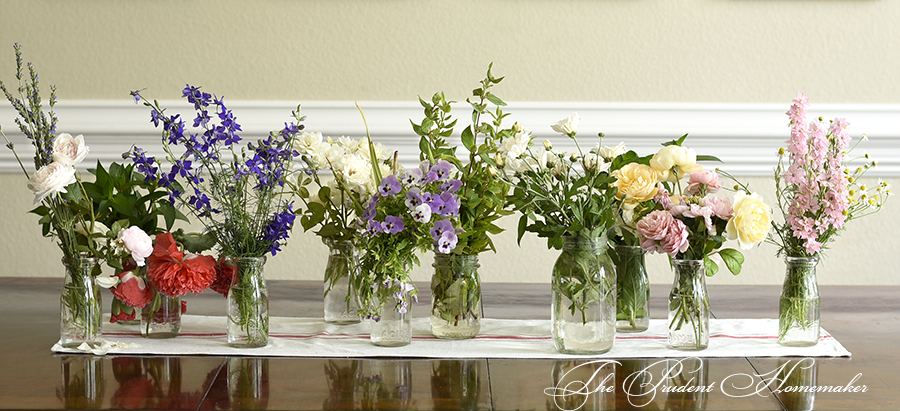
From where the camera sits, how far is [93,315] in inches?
40.7

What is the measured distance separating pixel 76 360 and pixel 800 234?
97 cm

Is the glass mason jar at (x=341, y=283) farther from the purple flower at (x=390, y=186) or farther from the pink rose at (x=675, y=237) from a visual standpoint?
the pink rose at (x=675, y=237)

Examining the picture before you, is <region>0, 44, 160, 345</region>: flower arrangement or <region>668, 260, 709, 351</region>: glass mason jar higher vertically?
<region>0, 44, 160, 345</region>: flower arrangement

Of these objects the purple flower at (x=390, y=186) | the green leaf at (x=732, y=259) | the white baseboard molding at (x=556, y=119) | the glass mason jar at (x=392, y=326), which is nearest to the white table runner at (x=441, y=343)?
the glass mason jar at (x=392, y=326)

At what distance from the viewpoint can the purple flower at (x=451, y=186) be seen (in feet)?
3.19

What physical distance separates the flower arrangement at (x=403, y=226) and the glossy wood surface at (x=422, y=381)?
0.10 meters

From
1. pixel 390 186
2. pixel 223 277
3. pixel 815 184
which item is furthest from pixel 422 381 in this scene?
pixel 815 184

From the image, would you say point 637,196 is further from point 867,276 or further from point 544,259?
point 867,276

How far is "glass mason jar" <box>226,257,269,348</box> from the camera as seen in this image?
1012 mm

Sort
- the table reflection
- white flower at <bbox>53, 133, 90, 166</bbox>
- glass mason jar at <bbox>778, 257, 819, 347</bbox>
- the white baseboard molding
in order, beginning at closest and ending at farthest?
the table reflection
white flower at <bbox>53, 133, 90, 166</bbox>
glass mason jar at <bbox>778, 257, 819, 347</bbox>
the white baseboard molding

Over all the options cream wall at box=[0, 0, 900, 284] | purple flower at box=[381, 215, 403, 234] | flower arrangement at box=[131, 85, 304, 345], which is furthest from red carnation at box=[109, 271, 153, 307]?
cream wall at box=[0, 0, 900, 284]

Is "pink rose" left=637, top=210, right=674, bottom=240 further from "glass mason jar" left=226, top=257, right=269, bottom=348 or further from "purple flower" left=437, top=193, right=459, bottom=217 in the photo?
"glass mason jar" left=226, top=257, right=269, bottom=348

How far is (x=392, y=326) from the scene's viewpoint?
1057 millimetres

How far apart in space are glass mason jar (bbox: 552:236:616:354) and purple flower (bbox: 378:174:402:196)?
23cm
